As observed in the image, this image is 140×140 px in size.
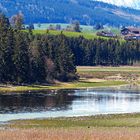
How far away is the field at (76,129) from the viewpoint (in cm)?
4388

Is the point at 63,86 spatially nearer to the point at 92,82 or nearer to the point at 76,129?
the point at 92,82

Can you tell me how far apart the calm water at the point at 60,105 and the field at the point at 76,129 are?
7.86 m

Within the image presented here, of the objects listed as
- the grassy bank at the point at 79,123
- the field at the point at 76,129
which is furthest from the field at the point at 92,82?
the field at the point at 76,129

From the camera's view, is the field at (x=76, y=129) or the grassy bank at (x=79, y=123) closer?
the field at (x=76, y=129)

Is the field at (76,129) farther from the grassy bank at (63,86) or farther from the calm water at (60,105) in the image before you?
the grassy bank at (63,86)

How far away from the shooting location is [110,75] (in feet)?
598

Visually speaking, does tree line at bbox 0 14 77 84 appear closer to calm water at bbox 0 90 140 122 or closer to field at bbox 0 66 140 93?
field at bbox 0 66 140 93

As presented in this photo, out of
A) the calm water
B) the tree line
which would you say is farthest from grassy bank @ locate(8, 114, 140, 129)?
the tree line

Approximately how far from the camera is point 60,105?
304 feet

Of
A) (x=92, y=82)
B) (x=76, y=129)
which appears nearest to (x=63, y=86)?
(x=92, y=82)

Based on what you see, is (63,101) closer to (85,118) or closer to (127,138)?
(85,118)

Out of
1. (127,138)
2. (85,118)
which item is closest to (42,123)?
(85,118)

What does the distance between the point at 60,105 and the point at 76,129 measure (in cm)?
3909

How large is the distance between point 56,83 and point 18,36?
15284 mm
